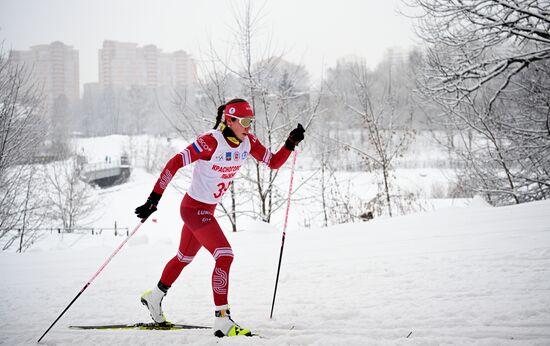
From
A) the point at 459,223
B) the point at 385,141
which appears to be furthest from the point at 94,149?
the point at 459,223

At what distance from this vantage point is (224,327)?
3443mm

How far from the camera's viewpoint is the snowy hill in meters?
3.39

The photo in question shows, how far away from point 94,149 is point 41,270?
55.0 m

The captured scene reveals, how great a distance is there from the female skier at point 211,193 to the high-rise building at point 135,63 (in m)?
144

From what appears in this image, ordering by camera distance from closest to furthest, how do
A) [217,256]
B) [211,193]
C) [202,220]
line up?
1. [217,256]
2. [202,220]
3. [211,193]

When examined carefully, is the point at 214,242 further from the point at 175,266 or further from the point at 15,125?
the point at 15,125

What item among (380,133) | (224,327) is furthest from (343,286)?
(380,133)

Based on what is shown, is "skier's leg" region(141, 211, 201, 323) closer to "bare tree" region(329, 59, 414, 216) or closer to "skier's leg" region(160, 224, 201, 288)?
"skier's leg" region(160, 224, 201, 288)

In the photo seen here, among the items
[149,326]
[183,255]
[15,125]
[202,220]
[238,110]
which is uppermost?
[15,125]

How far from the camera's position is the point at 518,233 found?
548cm

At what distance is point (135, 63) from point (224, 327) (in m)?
155

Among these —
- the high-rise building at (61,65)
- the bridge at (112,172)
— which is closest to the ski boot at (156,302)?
the bridge at (112,172)

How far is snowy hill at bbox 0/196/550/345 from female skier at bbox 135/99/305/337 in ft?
1.28

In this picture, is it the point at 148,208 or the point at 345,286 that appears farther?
the point at 345,286
